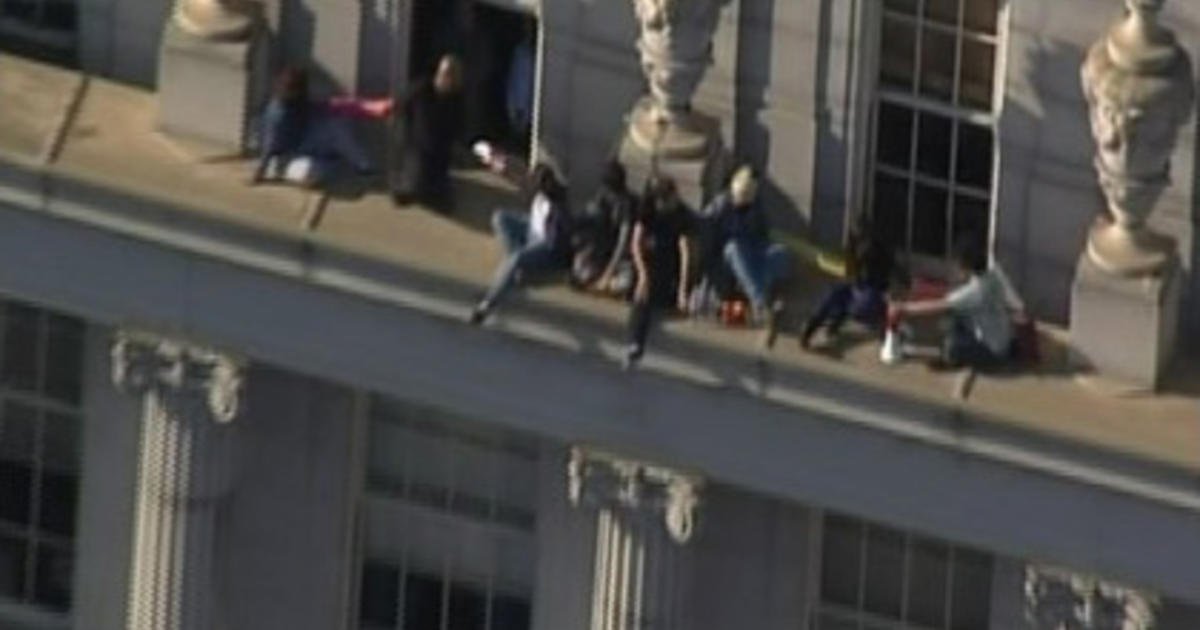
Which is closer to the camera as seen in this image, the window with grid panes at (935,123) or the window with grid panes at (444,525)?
the window with grid panes at (935,123)

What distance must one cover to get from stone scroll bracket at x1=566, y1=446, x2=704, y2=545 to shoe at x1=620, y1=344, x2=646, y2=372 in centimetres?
95

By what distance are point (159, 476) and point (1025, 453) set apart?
27.3ft

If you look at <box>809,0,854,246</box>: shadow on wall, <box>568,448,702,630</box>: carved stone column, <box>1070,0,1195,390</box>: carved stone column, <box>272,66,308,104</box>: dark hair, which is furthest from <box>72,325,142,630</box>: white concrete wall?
<box>1070,0,1195,390</box>: carved stone column

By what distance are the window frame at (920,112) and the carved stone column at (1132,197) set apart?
1.05 metres

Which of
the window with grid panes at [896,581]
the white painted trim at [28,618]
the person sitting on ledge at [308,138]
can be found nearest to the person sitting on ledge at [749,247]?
the window with grid panes at [896,581]

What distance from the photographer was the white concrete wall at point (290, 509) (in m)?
70.2

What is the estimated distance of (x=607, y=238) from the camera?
67.9 metres

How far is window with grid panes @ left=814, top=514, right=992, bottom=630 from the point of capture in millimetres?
68562

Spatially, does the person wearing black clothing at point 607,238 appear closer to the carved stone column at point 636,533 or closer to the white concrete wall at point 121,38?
the carved stone column at point 636,533

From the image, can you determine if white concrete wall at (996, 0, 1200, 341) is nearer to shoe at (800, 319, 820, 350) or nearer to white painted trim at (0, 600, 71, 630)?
shoe at (800, 319, 820, 350)

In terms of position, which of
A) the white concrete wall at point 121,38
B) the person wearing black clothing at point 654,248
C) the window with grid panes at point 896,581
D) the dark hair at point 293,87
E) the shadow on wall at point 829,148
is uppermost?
the white concrete wall at point 121,38

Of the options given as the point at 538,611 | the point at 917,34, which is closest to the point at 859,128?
the point at 917,34

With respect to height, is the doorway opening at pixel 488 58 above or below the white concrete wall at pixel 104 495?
above

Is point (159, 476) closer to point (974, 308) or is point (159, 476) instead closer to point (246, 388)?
point (246, 388)
